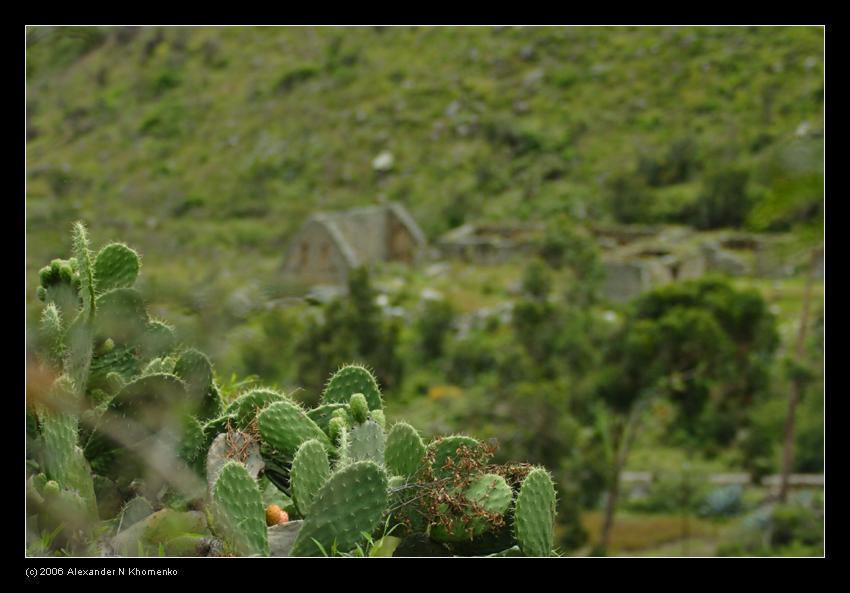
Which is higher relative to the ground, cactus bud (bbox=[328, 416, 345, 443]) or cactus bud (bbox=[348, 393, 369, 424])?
cactus bud (bbox=[348, 393, 369, 424])

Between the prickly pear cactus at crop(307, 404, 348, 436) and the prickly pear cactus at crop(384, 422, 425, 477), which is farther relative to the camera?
the prickly pear cactus at crop(307, 404, 348, 436)

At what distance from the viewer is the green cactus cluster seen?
1970 millimetres

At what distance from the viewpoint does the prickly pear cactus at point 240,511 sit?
194cm

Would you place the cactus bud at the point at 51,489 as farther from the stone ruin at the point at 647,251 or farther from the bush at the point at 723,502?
the stone ruin at the point at 647,251

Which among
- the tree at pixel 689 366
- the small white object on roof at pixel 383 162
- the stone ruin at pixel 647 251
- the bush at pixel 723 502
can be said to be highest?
the small white object on roof at pixel 383 162

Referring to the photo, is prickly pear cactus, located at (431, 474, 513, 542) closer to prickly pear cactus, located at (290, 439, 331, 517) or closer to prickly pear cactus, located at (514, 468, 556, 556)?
prickly pear cactus, located at (514, 468, 556, 556)

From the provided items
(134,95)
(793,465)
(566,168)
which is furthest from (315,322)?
(134,95)

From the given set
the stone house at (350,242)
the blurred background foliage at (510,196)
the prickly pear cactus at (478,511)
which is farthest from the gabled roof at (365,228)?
the prickly pear cactus at (478,511)

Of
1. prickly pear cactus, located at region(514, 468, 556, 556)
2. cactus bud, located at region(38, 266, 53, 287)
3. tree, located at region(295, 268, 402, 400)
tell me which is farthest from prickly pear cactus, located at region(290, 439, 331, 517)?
tree, located at region(295, 268, 402, 400)

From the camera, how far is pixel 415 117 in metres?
60.7

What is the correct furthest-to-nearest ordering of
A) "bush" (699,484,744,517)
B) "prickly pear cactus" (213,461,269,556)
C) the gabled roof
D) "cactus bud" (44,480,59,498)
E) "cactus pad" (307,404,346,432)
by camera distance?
the gabled roof → "bush" (699,484,744,517) → "cactus pad" (307,404,346,432) → "cactus bud" (44,480,59,498) → "prickly pear cactus" (213,461,269,556)

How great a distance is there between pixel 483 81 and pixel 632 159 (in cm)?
1190

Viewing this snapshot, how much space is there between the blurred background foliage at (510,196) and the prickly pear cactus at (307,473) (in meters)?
17.4

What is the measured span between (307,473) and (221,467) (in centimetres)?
15
